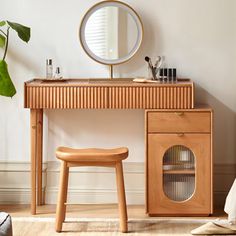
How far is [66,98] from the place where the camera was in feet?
14.4

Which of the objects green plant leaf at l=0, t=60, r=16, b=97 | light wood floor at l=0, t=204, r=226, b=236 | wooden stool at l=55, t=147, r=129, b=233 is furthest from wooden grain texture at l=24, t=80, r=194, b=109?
light wood floor at l=0, t=204, r=226, b=236

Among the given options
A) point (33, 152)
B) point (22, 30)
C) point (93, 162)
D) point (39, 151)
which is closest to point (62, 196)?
point (93, 162)

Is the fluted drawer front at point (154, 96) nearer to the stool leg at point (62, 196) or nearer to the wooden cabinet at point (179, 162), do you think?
the wooden cabinet at point (179, 162)

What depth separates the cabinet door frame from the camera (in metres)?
4.39

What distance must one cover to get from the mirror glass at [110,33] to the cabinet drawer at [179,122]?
0.54 meters

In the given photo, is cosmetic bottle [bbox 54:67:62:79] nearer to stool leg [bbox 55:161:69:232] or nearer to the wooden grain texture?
the wooden grain texture

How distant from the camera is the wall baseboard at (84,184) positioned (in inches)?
189

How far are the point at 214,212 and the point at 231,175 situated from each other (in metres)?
0.34

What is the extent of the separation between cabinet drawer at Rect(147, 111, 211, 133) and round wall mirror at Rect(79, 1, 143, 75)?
21.3 inches

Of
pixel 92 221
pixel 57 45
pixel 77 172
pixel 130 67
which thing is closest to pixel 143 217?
pixel 92 221

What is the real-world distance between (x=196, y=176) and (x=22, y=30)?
1488 millimetres

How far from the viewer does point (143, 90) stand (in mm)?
4359

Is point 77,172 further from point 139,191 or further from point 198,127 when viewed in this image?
point 198,127

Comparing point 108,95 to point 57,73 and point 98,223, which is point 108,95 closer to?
point 57,73
